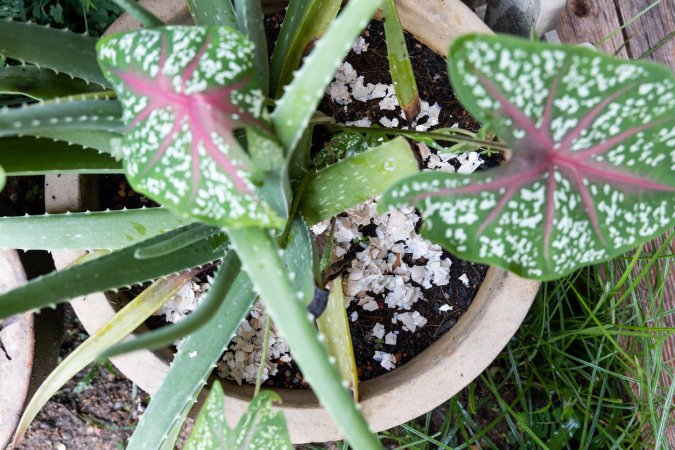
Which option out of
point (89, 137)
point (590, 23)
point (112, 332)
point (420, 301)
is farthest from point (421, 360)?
point (590, 23)

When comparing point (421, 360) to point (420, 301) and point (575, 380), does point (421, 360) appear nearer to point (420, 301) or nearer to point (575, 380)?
point (420, 301)

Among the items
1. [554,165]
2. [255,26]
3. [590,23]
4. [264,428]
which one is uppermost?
[590,23]

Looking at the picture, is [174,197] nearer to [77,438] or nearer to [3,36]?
[3,36]

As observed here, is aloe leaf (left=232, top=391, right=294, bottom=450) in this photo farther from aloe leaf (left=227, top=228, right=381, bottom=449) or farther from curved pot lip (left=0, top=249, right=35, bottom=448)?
curved pot lip (left=0, top=249, right=35, bottom=448)

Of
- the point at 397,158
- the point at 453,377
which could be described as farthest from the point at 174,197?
the point at 453,377

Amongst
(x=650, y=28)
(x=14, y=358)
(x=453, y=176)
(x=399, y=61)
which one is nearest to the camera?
(x=453, y=176)

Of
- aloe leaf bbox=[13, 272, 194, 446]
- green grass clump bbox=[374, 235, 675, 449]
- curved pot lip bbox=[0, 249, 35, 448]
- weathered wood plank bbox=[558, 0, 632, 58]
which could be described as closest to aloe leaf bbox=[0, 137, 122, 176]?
aloe leaf bbox=[13, 272, 194, 446]
